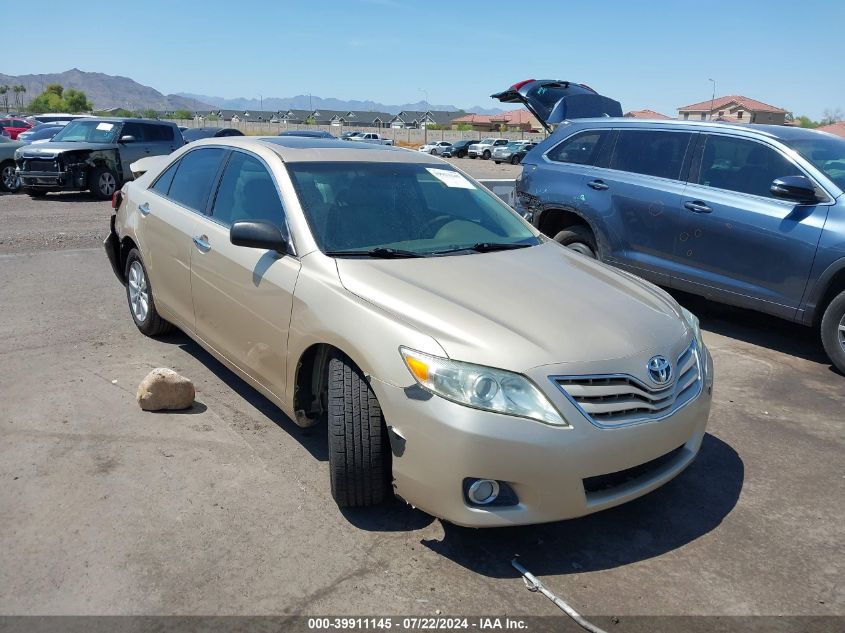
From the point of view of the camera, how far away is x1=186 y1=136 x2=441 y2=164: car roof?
4234mm

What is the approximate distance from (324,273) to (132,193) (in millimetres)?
2902

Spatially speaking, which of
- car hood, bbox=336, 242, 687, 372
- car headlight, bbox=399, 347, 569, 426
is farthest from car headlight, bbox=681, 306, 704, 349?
car headlight, bbox=399, 347, 569, 426

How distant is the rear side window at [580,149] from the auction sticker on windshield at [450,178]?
2.99 meters

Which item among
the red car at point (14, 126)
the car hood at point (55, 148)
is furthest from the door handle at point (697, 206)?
the red car at point (14, 126)

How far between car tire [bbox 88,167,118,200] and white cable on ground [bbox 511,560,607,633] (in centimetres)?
1488

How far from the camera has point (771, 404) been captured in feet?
16.0

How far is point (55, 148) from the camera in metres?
14.8

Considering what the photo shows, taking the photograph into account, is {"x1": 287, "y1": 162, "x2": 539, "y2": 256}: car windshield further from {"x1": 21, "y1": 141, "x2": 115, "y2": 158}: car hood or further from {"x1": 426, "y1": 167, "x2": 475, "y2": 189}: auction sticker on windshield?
{"x1": 21, "y1": 141, "x2": 115, "y2": 158}: car hood

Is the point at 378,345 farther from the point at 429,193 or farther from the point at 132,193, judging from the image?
the point at 132,193

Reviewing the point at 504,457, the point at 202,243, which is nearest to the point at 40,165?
the point at 202,243

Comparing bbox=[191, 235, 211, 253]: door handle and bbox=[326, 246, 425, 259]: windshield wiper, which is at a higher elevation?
bbox=[326, 246, 425, 259]: windshield wiper

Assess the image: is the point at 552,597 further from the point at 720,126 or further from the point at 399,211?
the point at 720,126

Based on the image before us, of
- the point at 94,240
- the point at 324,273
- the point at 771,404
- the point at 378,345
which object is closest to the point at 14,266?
the point at 94,240

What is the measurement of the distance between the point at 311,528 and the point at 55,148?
46.7ft
